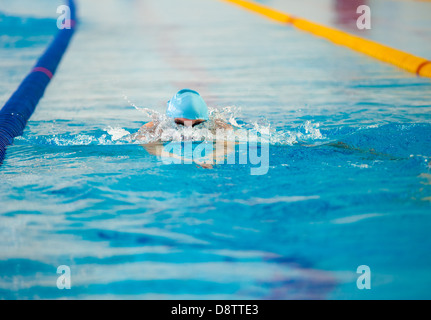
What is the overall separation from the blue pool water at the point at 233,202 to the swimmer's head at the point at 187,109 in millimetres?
352

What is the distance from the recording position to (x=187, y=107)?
362cm

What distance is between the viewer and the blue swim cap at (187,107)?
362 cm

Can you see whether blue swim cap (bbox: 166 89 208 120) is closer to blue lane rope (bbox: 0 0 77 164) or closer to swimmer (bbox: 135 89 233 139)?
swimmer (bbox: 135 89 233 139)

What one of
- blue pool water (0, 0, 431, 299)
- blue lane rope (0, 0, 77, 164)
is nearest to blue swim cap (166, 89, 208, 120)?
blue pool water (0, 0, 431, 299)

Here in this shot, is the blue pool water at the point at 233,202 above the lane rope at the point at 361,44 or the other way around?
the other way around

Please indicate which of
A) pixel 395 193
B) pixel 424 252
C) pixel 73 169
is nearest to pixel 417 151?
pixel 395 193

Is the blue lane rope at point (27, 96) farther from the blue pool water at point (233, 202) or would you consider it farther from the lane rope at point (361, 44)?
the lane rope at point (361, 44)

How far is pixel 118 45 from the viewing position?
8234 mm

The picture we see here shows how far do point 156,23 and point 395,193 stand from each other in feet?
27.9

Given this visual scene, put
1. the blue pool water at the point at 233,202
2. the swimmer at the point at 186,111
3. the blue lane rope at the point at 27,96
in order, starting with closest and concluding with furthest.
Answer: the blue pool water at the point at 233,202, the swimmer at the point at 186,111, the blue lane rope at the point at 27,96

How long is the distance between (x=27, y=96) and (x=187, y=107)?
2.23 meters

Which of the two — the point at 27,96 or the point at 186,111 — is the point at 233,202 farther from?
the point at 27,96

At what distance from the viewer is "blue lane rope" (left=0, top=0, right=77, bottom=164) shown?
4227 mm

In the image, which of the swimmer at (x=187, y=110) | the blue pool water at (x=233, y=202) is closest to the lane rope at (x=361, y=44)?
the blue pool water at (x=233, y=202)
